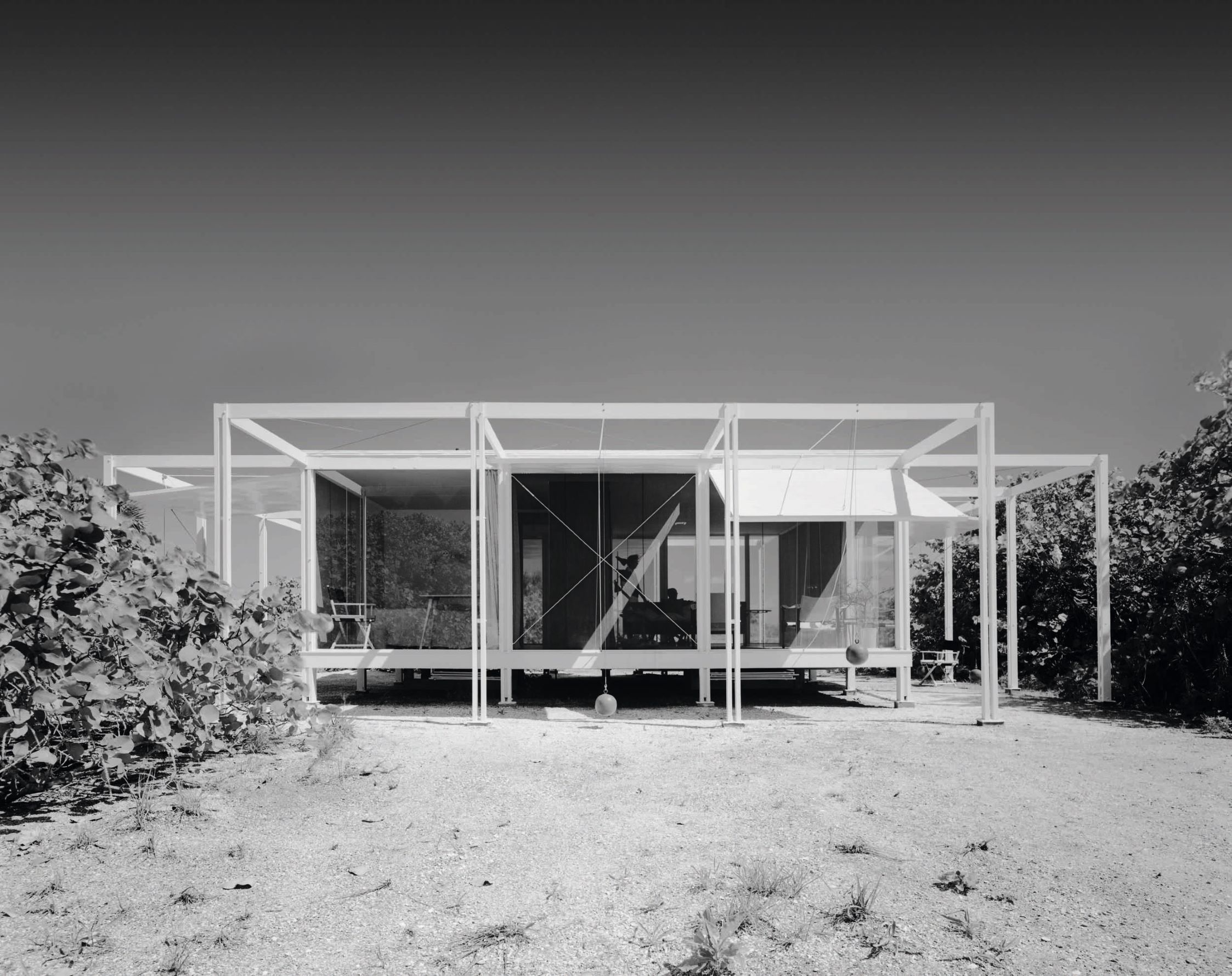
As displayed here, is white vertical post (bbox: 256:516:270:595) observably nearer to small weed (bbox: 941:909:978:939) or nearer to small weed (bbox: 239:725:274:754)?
small weed (bbox: 239:725:274:754)

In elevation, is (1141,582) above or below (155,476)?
below

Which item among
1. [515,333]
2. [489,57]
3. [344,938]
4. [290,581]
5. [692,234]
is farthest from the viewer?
[290,581]

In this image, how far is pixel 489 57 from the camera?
10.3 m

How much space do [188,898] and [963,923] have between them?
10.3ft

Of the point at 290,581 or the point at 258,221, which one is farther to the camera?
the point at 290,581

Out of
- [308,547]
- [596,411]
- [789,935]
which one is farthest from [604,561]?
[789,935]

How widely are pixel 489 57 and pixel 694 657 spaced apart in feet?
22.8

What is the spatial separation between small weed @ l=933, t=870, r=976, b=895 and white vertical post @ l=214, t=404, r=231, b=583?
6.73 m

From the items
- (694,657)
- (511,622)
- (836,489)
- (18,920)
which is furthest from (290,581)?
(18,920)

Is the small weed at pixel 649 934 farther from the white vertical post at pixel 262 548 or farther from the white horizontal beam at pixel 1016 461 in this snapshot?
the white vertical post at pixel 262 548

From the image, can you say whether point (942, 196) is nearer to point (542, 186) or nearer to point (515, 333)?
point (542, 186)

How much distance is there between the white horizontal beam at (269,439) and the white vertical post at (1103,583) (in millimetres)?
9274

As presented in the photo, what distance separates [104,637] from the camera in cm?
501

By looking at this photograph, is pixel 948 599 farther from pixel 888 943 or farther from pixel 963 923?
pixel 888 943
